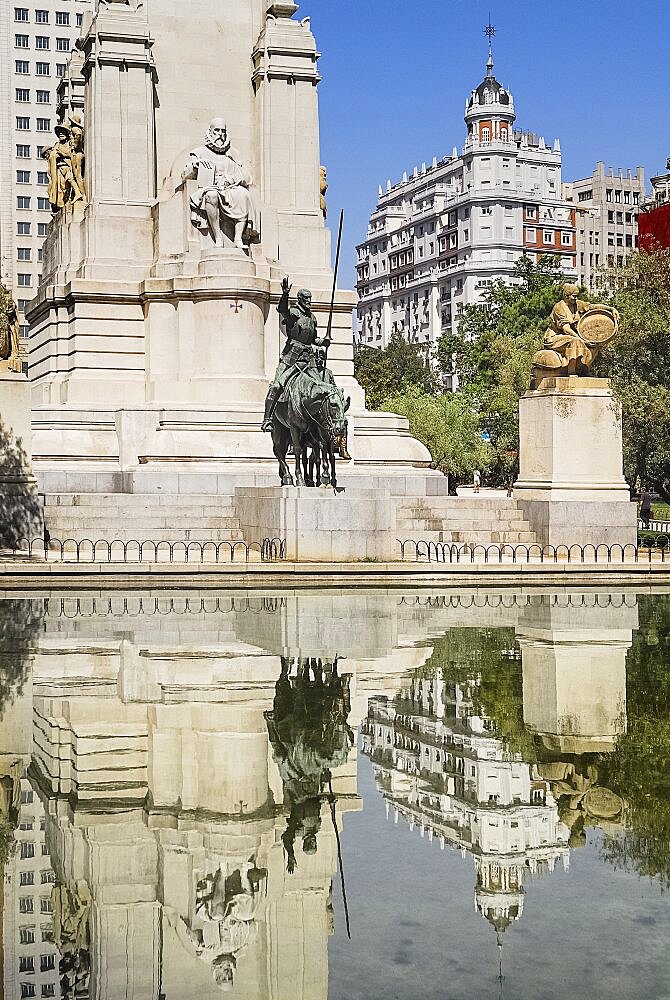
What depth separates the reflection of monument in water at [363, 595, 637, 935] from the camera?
678 cm

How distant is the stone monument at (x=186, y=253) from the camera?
2952 cm

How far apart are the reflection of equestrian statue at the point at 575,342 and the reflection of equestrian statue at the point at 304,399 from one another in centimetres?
562

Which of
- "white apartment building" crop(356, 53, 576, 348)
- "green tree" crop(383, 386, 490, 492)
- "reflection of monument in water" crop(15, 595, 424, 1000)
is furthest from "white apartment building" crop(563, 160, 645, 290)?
"reflection of monument in water" crop(15, 595, 424, 1000)

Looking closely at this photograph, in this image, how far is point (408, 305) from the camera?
5231 inches

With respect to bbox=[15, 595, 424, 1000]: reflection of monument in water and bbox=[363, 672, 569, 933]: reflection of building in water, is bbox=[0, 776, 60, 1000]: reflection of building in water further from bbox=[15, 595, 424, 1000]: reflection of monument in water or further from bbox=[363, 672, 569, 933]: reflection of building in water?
bbox=[363, 672, 569, 933]: reflection of building in water

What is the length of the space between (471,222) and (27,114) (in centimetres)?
4055

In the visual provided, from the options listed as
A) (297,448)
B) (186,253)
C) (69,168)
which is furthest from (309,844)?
(69,168)

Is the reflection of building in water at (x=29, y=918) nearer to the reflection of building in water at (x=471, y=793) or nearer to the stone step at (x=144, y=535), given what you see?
the reflection of building in water at (x=471, y=793)

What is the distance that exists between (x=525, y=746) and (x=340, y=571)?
39.7 feet

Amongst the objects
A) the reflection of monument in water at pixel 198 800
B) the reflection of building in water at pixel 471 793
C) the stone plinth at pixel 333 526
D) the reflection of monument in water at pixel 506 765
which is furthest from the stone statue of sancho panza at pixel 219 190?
the reflection of building in water at pixel 471 793

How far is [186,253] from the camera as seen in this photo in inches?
1261

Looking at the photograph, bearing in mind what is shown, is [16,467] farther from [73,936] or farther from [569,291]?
[73,936]

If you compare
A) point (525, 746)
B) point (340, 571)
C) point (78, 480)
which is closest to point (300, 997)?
point (525, 746)

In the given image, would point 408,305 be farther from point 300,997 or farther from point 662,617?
point 300,997
